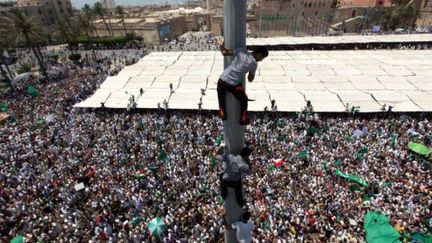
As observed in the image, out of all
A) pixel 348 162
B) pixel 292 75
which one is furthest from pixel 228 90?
pixel 292 75

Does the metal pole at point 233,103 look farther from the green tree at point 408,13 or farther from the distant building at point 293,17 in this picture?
the green tree at point 408,13

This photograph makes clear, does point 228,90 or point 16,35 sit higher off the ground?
point 228,90

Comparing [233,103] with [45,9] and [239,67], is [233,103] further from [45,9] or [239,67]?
[45,9]

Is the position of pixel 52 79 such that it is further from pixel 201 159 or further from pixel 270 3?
pixel 270 3

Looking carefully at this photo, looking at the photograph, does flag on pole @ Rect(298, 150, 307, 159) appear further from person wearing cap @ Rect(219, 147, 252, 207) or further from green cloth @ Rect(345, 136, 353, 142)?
person wearing cap @ Rect(219, 147, 252, 207)

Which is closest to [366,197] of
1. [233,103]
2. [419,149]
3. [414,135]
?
[419,149]

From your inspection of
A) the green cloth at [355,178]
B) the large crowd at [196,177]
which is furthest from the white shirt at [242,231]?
the green cloth at [355,178]
